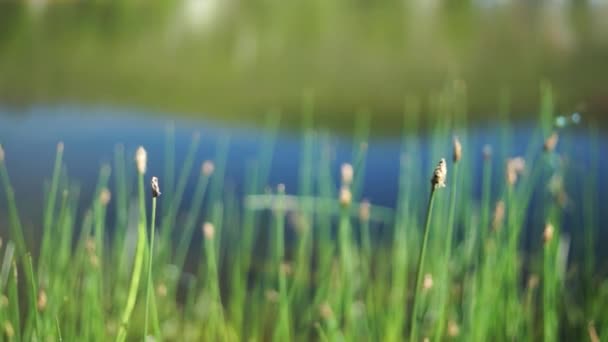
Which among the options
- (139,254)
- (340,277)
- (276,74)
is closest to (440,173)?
(139,254)

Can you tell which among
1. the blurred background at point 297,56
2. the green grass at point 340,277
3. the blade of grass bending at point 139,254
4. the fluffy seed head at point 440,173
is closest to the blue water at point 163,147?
the blurred background at point 297,56

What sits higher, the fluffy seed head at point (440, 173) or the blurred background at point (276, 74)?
the blurred background at point (276, 74)

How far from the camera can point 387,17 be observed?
32.3 ft

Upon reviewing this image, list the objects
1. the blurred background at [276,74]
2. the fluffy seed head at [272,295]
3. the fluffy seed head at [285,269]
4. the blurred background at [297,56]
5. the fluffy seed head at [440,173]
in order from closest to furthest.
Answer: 1. the fluffy seed head at [440,173]
2. the fluffy seed head at [285,269]
3. the fluffy seed head at [272,295]
4. the blurred background at [276,74]
5. the blurred background at [297,56]

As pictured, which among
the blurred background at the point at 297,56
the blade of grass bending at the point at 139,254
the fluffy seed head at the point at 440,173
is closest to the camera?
the fluffy seed head at the point at 440,173

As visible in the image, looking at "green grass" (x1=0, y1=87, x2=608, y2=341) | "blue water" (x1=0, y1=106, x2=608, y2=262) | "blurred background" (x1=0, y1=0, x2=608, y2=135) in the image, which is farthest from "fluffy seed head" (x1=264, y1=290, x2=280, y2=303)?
"blurred background" (x1=0, y1=0, x2=608, y2=135)

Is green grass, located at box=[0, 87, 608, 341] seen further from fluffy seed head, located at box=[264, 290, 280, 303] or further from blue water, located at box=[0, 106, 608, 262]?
blue water, located at box=[0, 106, 608, 262]

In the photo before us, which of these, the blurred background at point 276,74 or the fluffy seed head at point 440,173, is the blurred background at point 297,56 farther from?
the fluffy seed head at point 440,173

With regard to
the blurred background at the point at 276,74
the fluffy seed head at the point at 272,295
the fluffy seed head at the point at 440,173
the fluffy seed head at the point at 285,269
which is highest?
the blurred background at the point at 276,74

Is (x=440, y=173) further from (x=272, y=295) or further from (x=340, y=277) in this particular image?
(x=272, y=295)

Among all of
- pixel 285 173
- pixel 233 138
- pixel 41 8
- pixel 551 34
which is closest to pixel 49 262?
pixel 285 173

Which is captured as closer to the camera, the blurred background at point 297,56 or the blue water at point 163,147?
the blue water at point 163,147

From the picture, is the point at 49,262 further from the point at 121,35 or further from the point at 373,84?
the point at 121,35

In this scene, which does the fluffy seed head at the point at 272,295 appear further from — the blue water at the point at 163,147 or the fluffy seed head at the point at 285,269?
the blue water at the point at 163,147
